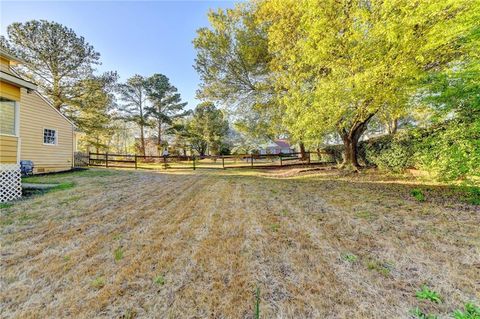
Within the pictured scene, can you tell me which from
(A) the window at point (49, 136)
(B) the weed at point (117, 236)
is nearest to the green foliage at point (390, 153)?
(B) the weed at point (117, 236)

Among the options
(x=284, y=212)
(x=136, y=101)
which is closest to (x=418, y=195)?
(x=284, y=212)

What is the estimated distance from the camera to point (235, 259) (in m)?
2.48

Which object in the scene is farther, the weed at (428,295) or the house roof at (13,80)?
the house roof at (13,80)

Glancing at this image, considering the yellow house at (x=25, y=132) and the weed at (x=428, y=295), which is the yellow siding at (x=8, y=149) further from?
the weed at (x=428, y=295)

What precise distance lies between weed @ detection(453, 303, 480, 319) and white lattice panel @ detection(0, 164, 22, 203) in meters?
8.15

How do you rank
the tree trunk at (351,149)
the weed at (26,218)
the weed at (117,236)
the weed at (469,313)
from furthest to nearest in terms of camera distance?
the tree trunk at (351,149) → the weed at (26,218) → the weed at (117,236) → the weed at (469,313)

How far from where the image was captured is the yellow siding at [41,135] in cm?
905

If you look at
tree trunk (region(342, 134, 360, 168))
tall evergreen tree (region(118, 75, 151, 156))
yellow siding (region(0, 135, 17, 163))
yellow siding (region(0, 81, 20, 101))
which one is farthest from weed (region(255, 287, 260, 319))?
tall evergreen tree (region(118, 75, 151, 156))

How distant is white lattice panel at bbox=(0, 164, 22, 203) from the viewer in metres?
4.98

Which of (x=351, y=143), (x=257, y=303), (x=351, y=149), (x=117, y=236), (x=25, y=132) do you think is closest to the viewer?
(x=257, y=303)

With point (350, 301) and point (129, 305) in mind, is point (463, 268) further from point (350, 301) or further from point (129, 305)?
point (129, 305)

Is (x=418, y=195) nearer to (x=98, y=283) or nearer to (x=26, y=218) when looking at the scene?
(x=98, y=283)

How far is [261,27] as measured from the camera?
11141 mm

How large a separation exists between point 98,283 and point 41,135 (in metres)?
11.7
